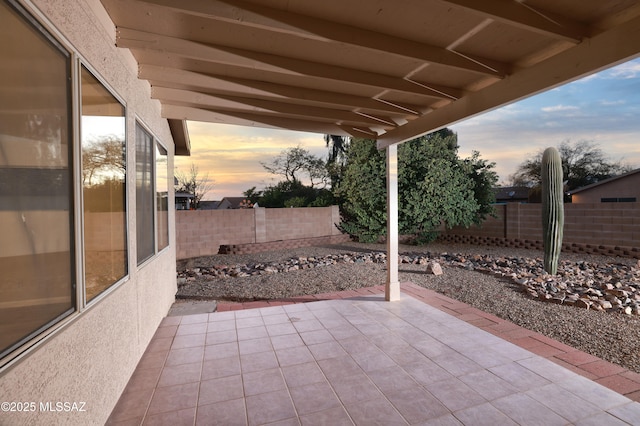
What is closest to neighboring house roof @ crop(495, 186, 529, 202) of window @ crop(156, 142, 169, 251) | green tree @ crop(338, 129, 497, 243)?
green tree @ crop(338, 129, 497, 243)

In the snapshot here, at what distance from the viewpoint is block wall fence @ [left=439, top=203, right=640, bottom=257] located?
8.32 meters

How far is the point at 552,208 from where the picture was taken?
680cm

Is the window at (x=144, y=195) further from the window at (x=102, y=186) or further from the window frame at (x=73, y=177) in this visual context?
the window frame at (x=73, y=177)

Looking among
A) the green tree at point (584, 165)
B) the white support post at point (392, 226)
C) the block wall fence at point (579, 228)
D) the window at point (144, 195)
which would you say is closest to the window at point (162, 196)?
the window at point (144, 195)

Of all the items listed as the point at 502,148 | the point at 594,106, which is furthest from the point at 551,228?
the point at 594,106

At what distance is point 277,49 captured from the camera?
268 cm

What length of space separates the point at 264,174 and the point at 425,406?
2121 cm

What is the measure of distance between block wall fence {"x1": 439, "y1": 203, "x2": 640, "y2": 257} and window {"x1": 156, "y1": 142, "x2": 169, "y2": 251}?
1036 cm

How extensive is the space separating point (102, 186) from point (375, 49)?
7.38 ft

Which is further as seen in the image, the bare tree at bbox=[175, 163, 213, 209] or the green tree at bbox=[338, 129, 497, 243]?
the bare tree at bbox=[175, 163, 213, 209]

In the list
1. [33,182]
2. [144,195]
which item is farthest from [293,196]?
[33,182]

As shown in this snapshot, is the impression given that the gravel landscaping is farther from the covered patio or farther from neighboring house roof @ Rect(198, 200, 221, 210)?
neighboring house roof @ Rect(198, 200, 221, 210)

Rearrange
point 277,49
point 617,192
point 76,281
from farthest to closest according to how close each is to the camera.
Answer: point 617,192, point 277,49, point 76,281

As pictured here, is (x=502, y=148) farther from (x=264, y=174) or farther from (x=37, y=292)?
(x=37, y=292)
